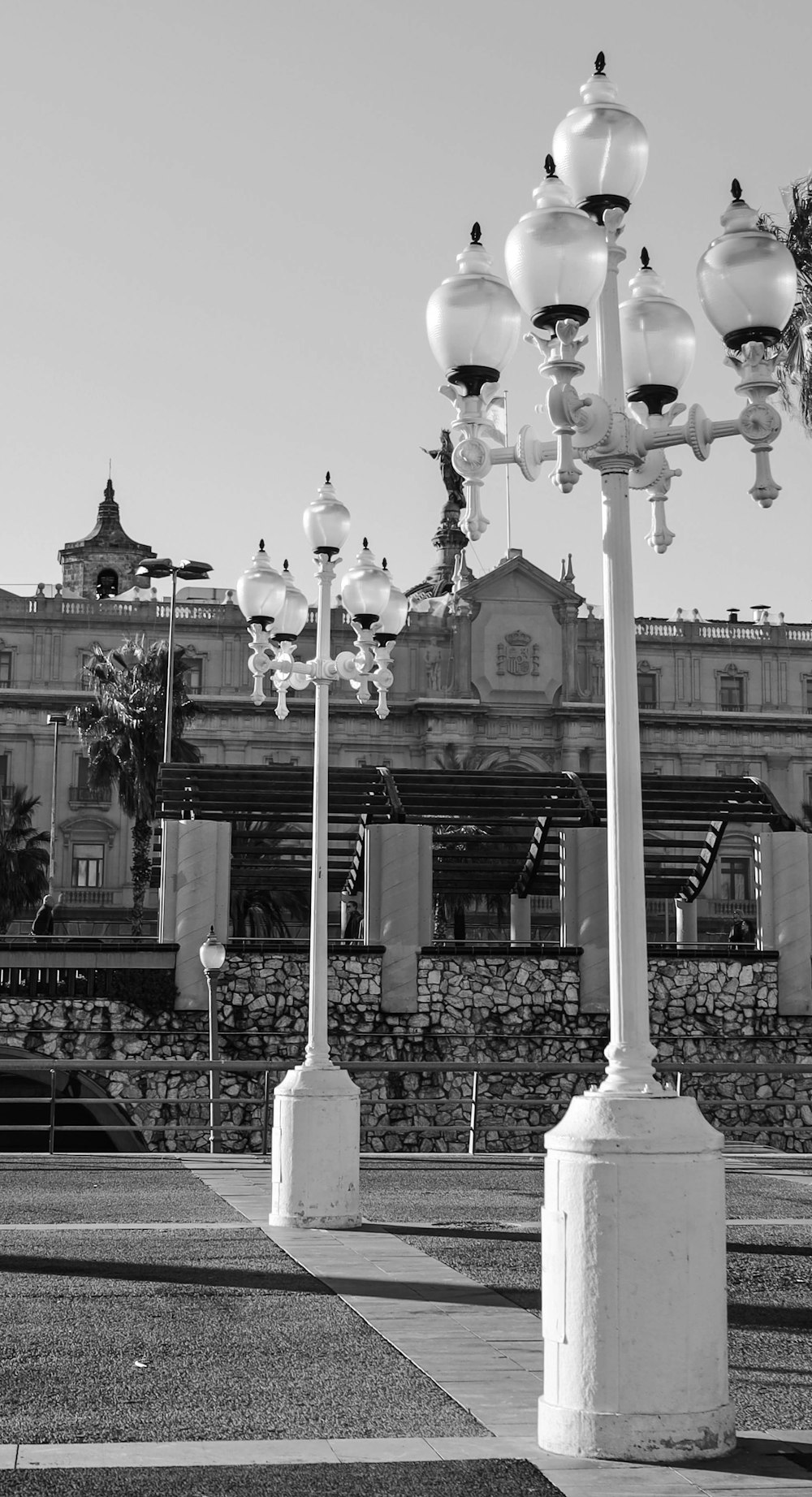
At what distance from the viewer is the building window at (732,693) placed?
72856mm

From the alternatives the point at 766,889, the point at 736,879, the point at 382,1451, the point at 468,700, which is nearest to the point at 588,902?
the point at 766,889

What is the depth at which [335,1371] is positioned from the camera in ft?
23.4

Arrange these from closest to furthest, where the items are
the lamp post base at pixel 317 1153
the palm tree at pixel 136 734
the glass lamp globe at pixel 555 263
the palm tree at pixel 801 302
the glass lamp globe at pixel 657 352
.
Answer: the glass lamp globe at pixel 555 263, the glass lamp globe at pixel 657 352, the lamp post base at pixel 317 1153, the palm tree at pixel 801 302, the palm tree at pixel 136 734

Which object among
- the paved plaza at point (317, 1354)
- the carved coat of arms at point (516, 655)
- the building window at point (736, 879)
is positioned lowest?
the paved plaza at point (317, 1354)

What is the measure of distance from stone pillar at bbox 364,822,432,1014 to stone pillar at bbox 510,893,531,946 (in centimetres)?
627

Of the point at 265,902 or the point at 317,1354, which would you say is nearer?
the point at 317,1354

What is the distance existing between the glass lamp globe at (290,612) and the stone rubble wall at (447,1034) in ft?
44.1

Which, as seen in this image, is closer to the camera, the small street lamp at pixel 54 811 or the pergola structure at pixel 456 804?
the pergola structure at pixel 456 804

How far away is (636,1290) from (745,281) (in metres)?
4.21

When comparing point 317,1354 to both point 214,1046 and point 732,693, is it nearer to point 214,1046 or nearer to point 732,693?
point 214,1046

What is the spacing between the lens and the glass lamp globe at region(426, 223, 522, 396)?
24.5 feet

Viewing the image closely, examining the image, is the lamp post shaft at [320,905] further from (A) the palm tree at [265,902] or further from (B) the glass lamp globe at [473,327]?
(A) the palm tree at [265,902]

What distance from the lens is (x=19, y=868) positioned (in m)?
57.2

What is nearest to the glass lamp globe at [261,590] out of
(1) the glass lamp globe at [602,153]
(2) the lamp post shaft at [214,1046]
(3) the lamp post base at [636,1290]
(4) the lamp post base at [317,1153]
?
(4) the lamp post base at [317,1153]
